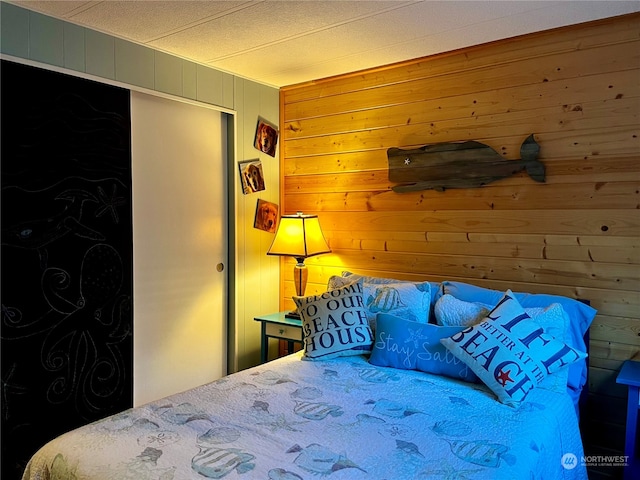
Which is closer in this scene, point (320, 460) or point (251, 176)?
point (320, 460)

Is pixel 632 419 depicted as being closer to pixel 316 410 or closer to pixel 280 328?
pixel 316 410

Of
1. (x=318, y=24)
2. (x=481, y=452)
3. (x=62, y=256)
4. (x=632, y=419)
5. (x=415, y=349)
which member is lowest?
(x=632, y=419)

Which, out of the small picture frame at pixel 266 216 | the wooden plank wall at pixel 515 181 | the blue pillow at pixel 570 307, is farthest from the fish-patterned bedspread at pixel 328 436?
the small picture frame at pixel 266 216

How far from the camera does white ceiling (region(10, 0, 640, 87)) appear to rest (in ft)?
7.56

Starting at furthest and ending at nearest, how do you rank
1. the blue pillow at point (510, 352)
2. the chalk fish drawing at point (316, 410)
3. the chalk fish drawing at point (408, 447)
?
1. the blue pillow at point (510, 352)
2. the chalk fish drawing at point (316, 410)
3. the chalk fish drawing at point (408, 447)

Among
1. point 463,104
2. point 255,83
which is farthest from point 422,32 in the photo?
point 255,83

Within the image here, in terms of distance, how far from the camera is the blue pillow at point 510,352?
1992 millimetres

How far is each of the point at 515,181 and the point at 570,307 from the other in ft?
2.49

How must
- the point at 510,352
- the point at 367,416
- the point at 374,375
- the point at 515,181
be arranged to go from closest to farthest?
1. the point at 367,416
2. the point at 510,352
3. the point at 374,375
4. the point at 515,181

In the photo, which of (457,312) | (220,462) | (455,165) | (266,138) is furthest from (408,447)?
(266,138)

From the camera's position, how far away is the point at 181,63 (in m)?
3.07

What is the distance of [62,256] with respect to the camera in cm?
253

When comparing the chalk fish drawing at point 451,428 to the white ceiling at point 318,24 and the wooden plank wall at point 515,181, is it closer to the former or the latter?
the wooden plank wall at point 515,181

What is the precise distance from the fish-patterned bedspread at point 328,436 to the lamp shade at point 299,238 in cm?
122
